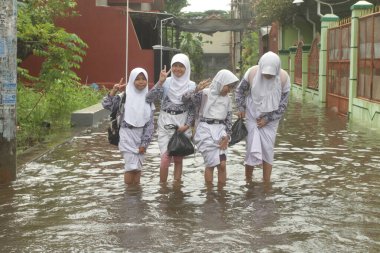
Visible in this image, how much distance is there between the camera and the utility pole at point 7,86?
6895 mm

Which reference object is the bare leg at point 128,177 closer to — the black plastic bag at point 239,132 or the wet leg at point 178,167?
the wet leg at point 178,167

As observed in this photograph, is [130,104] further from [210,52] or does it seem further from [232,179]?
[210,52]

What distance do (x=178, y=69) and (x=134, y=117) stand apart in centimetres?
72

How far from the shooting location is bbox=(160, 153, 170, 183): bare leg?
282 inches

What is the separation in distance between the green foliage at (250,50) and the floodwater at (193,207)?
31896 mm

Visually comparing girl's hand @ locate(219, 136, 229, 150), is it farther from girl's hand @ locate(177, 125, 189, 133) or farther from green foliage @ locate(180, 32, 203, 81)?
green foliage @ locate(180, 32, 203, 81)

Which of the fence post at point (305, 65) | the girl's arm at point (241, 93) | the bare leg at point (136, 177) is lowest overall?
the bare leg at point (136, 177)

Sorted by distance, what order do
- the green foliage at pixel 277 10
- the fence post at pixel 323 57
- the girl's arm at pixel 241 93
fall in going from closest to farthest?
the girl's arm at pixel 241 93 → the fence post at pixel 323 57 → the green foliage at pixel 277 10

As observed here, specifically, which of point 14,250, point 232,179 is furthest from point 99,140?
point 14,250

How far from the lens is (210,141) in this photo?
6.93m

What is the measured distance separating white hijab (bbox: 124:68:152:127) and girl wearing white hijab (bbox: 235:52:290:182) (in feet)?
3.79

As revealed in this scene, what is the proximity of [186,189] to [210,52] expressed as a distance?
6280cm

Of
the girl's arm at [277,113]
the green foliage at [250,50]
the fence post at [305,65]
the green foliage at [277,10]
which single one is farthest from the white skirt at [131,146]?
the green foliage at [250,50]

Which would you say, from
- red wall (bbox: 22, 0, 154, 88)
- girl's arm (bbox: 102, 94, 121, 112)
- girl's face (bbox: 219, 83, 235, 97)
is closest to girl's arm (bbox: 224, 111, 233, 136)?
girl's face (bbox: 219, 83, 235, 97)
